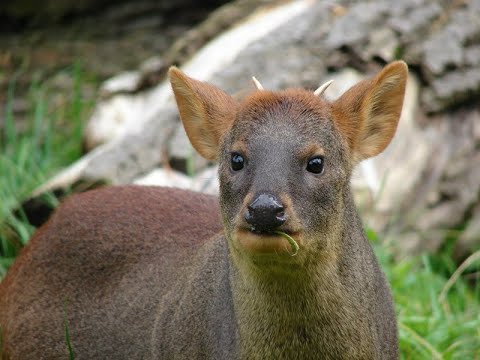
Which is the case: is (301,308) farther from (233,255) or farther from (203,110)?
(203,110)

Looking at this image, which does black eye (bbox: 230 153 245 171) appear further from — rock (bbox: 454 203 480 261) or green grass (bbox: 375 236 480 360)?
rock (bbox: 454 203 480 261)

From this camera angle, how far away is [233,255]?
4.75 metres

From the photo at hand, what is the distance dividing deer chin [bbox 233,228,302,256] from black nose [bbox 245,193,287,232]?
0.12ft

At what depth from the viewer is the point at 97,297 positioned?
569 centimetres

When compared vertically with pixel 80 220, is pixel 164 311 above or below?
below

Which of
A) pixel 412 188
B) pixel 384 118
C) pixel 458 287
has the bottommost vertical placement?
pixel 458 287

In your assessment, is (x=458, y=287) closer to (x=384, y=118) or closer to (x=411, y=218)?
(x=411, y=218)

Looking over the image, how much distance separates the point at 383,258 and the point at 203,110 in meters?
2.55

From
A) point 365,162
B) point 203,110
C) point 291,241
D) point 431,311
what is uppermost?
point 203,110

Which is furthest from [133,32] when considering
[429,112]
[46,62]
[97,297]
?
[97,297]

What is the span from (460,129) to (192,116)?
3.77 meters

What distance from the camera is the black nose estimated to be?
4.14 meters

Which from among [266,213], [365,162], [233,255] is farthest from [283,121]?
[365,162]

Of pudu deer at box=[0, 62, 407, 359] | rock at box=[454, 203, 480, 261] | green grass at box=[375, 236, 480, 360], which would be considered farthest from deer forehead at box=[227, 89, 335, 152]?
rock at box=[454, 203, 480, 261]
